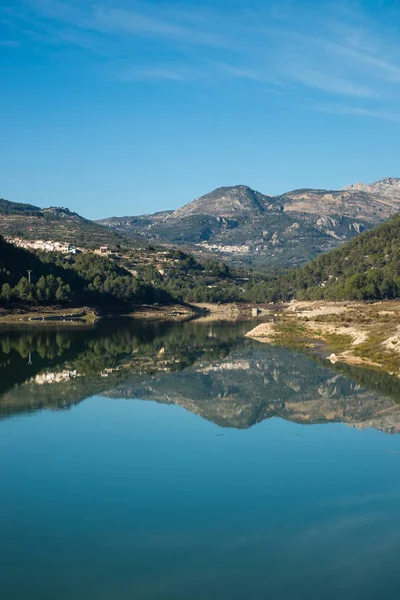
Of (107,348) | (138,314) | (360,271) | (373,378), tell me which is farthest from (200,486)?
(360,271)

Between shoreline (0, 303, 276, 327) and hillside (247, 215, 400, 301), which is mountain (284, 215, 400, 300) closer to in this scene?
hillside (247, 215, 400, 301)

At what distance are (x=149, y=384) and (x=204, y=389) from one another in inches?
181

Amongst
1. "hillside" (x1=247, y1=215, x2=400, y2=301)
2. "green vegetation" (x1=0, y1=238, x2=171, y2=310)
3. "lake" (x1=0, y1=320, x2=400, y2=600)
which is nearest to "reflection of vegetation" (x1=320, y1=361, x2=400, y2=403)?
"lake" (x1=0, y1=320, x2=400, y2=600)

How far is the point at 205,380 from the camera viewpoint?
50.8 metres

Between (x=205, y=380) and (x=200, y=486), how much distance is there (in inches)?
1013

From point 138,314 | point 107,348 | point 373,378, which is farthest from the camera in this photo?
point 138,314

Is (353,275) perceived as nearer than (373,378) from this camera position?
No

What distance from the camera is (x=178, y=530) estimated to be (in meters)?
20.8

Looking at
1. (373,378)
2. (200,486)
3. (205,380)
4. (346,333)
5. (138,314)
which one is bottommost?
(200,486)

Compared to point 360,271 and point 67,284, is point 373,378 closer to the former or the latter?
point 67,284

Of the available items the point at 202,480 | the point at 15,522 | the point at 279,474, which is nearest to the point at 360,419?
the point at 279,474

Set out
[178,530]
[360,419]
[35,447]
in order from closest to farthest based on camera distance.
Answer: [178,530] → [35,447] → [360,419]

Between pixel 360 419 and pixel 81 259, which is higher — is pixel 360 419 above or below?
below

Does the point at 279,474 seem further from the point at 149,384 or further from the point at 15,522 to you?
the point at 149,384
